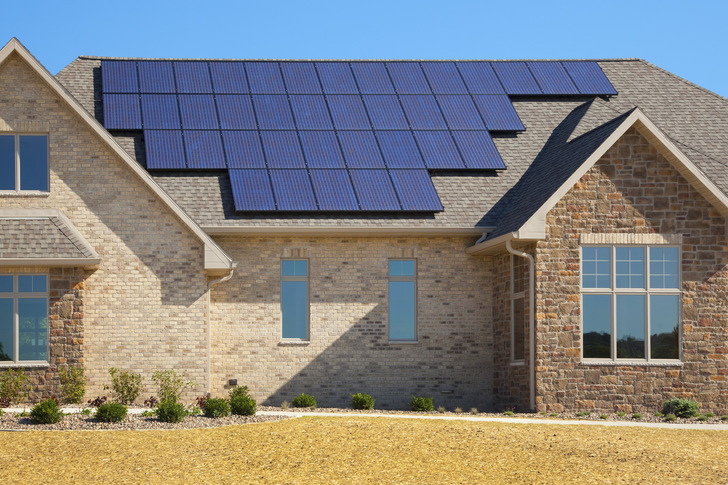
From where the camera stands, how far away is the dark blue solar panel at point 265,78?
97.1 ft

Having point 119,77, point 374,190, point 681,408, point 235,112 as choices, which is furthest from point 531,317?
point 119,77

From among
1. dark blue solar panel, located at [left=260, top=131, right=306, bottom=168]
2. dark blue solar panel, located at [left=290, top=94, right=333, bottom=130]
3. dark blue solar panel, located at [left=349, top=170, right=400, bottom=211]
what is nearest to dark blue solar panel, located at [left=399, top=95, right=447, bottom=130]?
dark blue solar panel, located at [left=290, top=94, right=333, bottom=130]

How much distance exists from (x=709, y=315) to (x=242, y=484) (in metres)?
12.9

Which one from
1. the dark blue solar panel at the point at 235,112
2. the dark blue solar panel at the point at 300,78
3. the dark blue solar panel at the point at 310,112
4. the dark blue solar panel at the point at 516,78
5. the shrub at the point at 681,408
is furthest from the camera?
the dark blue solar panel at the point at 516,78

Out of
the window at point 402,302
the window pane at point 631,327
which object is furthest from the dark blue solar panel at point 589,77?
the window pane at point 631,327

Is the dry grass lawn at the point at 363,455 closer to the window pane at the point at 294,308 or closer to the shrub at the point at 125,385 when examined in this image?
the shrub at the point at 125,385

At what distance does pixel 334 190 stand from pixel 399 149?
2.48m

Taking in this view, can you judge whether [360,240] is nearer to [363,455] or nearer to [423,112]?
[423,112]

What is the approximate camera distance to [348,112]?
2891cm

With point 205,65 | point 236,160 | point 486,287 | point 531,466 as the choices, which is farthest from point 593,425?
point 205,65

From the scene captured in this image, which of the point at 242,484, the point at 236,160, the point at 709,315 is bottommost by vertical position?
the point at 242,484

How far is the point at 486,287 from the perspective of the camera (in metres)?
26.2

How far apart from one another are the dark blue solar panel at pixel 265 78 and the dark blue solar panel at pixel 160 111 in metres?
2.32

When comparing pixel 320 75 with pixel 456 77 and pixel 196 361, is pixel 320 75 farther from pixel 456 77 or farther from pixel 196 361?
pixel 196 361
